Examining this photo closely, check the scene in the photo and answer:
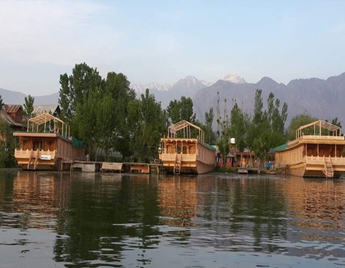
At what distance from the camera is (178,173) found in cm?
6425

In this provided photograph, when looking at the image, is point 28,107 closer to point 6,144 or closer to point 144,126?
point 6,144

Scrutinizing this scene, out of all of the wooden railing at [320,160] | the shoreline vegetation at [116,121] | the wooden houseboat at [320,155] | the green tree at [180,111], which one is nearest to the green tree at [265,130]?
the shoreline vegetation at [116,121]

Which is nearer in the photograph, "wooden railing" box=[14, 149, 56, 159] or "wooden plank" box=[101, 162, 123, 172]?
"wooden railing" box=[14, 149, 56, 159]

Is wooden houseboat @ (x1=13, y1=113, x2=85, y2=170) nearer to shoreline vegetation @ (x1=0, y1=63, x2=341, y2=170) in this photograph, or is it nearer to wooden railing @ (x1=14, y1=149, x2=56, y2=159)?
wooden railing @ (x1=14, y1=149, x2=56, y2=159)

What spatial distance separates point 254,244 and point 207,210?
7880mm

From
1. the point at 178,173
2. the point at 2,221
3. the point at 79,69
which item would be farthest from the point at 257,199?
the point at 79,69

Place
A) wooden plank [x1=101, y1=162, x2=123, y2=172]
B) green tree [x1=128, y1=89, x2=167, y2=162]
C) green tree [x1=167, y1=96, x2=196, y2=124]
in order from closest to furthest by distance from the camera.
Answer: wooden plank [x1=101, y1=162, x2=123, y2=172], green tree [x1=128, y1=89, x2=167, y2=162], green tree [x1=167, y1=96, x2=196, y2=124]

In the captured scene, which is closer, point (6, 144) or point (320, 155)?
point (320, 155)

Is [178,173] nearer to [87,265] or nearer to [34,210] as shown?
[34,210]

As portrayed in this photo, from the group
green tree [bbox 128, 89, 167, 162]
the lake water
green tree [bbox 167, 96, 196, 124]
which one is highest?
green tree [bbox 167, 96, 196, 124]

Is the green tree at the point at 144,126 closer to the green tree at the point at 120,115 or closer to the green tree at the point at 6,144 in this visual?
the green tree at the point at 120,115

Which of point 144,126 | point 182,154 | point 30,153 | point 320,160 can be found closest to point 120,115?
point 144,126

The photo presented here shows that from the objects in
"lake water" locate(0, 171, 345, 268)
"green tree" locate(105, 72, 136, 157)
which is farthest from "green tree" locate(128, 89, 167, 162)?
"lake water" locate(0, 171, 345, 268)

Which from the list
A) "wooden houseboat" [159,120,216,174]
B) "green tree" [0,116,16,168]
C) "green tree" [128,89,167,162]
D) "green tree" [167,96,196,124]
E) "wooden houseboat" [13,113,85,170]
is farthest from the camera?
"green tree" [167,96,196,124]
